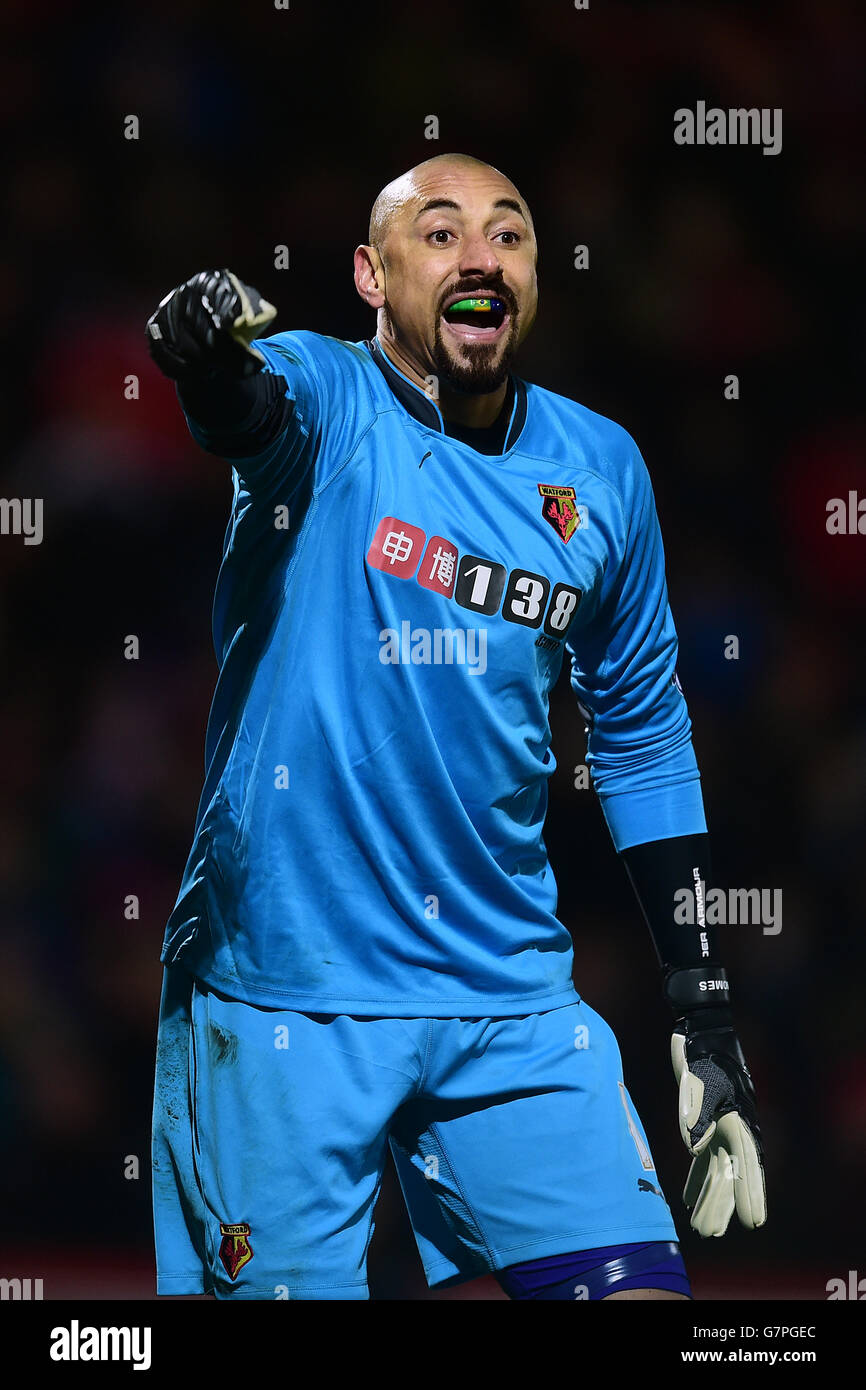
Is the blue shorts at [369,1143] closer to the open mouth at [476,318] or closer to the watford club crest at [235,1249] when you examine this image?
the watford club crest at [235,1249]

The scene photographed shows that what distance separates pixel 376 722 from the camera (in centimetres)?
191

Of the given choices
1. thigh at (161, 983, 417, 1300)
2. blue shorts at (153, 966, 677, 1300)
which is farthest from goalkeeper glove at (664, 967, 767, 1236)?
thigh at (161, 983, 417, 1300)

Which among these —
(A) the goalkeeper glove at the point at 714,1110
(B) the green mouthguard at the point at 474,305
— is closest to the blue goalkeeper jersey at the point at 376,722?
(B) the green mouthguard at the point at 474,305

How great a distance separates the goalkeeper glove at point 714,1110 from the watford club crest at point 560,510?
0.56 metres

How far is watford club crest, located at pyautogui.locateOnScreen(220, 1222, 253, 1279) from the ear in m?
1.04

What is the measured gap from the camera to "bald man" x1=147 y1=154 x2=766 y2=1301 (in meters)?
1.89

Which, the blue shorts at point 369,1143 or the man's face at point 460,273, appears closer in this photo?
the blue shorts at point 369,1143

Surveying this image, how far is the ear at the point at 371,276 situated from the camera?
2.10 m

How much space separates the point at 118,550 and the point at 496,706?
3.83ft

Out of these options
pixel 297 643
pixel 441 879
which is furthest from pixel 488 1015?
pixel 297 643

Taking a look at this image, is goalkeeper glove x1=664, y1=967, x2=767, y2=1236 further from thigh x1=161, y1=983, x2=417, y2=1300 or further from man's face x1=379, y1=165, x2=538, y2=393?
man's face x1=379, y1=165, x2=538, y2=393

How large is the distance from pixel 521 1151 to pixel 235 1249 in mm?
320

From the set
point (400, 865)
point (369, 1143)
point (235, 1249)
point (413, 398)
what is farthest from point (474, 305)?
point (235, 1249)

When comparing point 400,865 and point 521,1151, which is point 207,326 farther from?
point 521,1151
